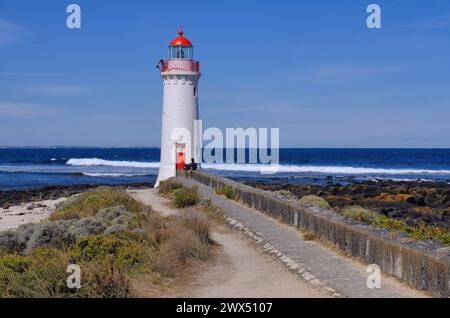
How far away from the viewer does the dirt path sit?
652 centimetres

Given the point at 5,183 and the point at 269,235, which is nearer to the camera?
the point at 269,235

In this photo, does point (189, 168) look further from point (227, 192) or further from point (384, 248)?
point (384, 248)

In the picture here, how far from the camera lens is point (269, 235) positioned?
32.6 ft

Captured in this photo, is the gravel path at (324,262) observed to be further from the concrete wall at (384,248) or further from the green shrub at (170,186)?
the green shrub at (170,186)

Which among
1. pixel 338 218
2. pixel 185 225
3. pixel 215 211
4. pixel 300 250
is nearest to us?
pixel 300 250

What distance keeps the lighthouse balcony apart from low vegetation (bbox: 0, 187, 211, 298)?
37.4 feet

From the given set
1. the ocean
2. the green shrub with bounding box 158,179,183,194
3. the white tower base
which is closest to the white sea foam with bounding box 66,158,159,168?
the ocean

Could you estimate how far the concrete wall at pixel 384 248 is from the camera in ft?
19.9

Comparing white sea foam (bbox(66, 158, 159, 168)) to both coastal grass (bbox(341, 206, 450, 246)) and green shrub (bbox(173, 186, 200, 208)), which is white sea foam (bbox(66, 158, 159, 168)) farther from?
coastal grass (bbox(341, 206, 450, 246))

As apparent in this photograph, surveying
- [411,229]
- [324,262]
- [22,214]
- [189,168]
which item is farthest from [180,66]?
[324,262]

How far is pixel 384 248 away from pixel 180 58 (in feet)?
57.3
